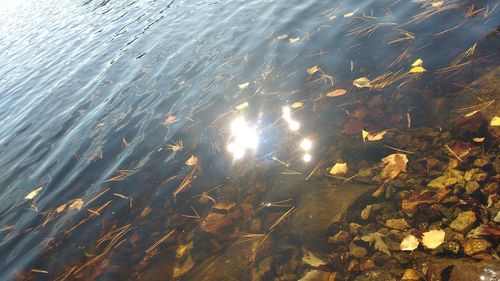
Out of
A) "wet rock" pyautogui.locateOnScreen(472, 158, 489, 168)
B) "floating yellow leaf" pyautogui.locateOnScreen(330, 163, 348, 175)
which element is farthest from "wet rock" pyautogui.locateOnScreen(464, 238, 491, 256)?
"floating yellow leaf" pyautogui.locateOnScreen(330, 163, 348, 175)

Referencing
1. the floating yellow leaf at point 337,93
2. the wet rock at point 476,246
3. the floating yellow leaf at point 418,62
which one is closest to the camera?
the wet rock at point 476,246

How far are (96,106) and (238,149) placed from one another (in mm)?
4485

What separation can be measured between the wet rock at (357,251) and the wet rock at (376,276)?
18 cm

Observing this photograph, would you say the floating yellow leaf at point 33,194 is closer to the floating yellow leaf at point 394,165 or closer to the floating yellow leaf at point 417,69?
the floating yellow leaf at point 394,165

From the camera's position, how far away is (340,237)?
3072 millimetres

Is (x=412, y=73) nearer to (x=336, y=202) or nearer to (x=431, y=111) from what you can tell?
(x=431, y=111)

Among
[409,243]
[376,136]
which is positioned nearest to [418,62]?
[376,136]

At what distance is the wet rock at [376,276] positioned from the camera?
2.59 meters

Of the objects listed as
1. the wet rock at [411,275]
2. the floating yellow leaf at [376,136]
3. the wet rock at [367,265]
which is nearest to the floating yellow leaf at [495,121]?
the floating yellow leaf at [376,136]

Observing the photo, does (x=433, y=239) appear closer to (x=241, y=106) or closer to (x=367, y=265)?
(x=367, y=265)

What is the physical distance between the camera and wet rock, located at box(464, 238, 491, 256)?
244cm

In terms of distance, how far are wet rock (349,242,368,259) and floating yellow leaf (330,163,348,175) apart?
0.92 metres

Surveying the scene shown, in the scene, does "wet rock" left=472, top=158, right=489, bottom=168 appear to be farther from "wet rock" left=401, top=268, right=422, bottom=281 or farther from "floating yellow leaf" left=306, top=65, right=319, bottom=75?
"floating yellow leaf" left=306, top=65, right=319, bottom=75

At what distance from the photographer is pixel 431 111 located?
3.79m
